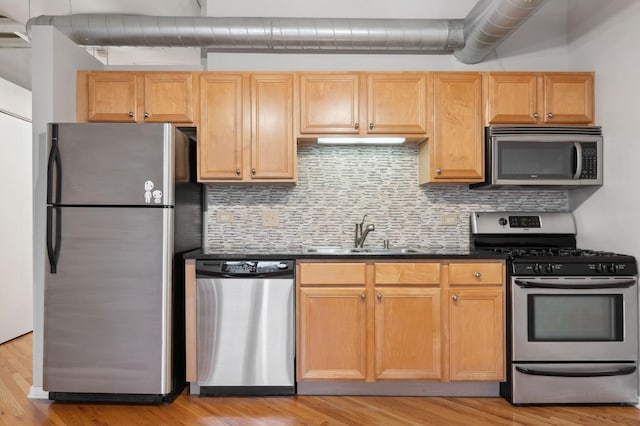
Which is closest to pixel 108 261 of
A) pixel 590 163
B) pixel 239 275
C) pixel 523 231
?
pixel 239 275

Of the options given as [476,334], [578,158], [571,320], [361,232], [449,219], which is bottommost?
[476,334]

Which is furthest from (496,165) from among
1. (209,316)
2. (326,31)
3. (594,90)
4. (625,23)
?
(209,316)

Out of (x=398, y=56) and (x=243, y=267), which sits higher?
(x=398, y=56)

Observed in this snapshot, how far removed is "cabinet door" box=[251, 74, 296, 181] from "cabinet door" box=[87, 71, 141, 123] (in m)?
0.92

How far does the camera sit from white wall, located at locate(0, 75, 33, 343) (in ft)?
13.2

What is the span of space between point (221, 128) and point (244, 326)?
144 cm

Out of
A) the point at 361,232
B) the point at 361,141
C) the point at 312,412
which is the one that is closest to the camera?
the point at 312,412

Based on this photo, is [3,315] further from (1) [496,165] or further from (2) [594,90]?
(2) [594,90]

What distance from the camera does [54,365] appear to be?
103 inches

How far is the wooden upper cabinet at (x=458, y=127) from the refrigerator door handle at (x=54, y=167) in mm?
2528

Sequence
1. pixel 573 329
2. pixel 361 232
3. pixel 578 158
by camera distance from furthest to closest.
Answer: pixel 361 232 < pixel 578 158 < pixel 573 329

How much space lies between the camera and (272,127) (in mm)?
3090

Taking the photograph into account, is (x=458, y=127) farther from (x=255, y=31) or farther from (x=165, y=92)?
(x=165, y=92)

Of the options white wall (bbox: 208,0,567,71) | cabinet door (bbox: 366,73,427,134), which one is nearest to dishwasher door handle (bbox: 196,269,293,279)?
cabinet door (bbox: 366,73,427,134)
